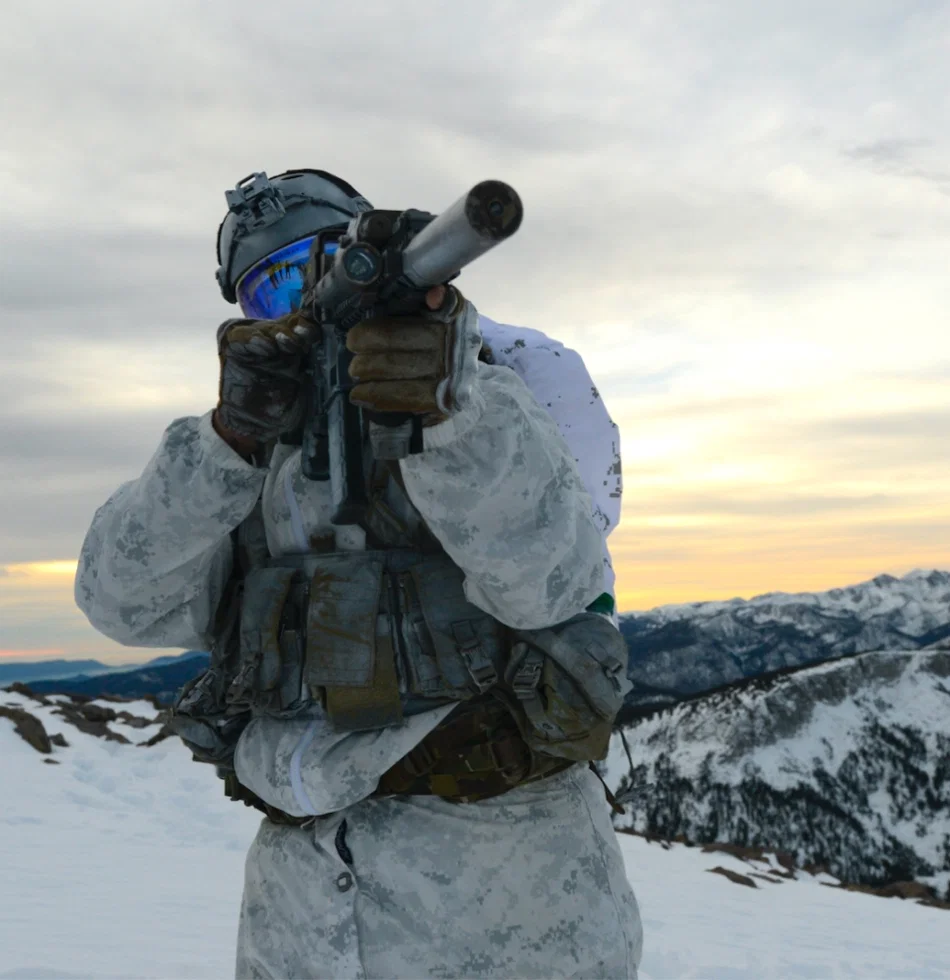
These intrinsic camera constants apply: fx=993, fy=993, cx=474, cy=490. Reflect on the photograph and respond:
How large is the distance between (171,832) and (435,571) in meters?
10.4

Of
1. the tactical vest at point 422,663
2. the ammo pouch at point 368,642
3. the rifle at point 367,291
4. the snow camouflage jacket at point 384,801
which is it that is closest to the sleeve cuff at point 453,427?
the rifle at point 367,291

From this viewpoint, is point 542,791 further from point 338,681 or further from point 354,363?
point 354,363

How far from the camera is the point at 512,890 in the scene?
287 centimetres

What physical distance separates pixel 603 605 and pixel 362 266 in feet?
4.85

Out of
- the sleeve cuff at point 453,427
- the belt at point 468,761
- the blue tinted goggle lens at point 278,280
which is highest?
the blue tinted goggle lens at point 278,280

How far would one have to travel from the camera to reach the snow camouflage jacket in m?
2.62

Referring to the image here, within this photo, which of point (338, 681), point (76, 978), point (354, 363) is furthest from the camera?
point (76, 978)

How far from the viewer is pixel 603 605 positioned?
3068 mm

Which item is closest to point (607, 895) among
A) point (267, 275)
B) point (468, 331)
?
point (468, 331)

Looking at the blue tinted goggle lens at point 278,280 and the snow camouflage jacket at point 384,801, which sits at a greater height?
the blue tinted goggle lens at point 278,280

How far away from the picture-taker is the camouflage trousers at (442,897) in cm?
280

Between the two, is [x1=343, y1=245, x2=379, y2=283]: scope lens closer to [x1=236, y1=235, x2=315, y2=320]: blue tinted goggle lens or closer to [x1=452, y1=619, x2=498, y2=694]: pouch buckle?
[x1=452, y1=619, x2=498, y2=694]: pouch buckle

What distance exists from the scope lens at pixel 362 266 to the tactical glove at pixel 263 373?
1.24 feet

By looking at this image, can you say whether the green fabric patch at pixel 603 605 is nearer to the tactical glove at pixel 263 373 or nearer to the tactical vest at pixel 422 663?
the tactical vest at pixel 422 663
